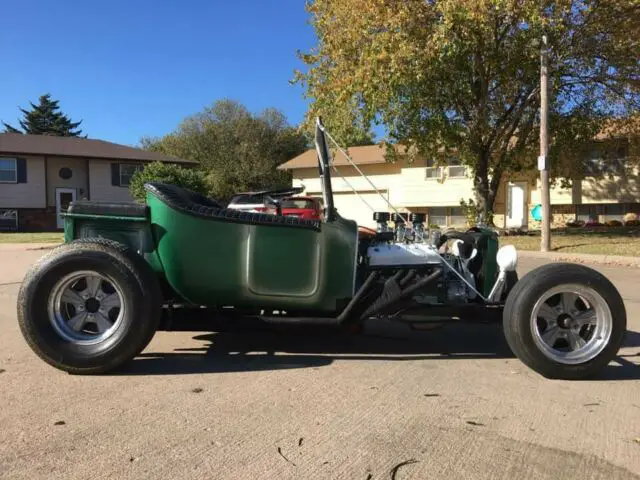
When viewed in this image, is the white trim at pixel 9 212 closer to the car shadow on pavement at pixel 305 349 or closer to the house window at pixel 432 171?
the house window at pixel 432 171

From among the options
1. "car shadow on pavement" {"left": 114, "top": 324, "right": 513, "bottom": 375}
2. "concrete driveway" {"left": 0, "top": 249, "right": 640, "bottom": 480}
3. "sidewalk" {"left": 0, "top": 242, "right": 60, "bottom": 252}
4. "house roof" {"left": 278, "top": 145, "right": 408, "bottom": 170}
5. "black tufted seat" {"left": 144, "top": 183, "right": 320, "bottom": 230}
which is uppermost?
"house roof" {"left": 278, "top": 145, "right": 408, "bottom": 170}

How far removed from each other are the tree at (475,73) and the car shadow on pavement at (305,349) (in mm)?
12315

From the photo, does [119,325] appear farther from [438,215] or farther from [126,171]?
[126,171]

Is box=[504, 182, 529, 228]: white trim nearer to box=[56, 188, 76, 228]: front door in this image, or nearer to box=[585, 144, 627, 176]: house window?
box=[585, 144, 627, 176]: house window

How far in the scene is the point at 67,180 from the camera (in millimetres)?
32281

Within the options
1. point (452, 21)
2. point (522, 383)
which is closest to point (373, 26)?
point (452, 21)

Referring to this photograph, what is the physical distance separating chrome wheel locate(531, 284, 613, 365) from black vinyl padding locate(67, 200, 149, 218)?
310 centimetres

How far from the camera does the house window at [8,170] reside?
99.6 feet

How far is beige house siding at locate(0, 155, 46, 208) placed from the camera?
30.3 meters

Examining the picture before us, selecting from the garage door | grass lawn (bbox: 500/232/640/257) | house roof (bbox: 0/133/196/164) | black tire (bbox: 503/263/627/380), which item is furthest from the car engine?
house roof (bbox: 0/133/196/164)

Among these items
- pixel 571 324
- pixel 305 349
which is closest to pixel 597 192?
pixel 571 324

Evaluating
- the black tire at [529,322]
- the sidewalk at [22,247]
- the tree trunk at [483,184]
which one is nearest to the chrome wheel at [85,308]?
the black tire at [529,322]

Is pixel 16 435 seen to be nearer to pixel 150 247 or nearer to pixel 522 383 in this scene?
pixel 150 247

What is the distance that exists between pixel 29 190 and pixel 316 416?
104 ft
